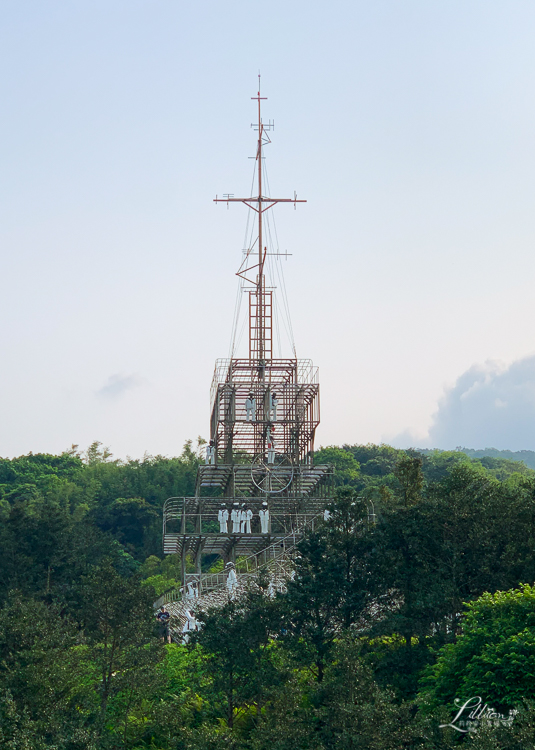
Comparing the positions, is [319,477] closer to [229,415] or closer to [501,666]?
[229,415]

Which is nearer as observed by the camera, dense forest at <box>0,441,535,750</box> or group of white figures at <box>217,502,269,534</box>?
dense forest at <box>0,441,535,750</box>

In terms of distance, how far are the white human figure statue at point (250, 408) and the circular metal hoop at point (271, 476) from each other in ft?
8.34

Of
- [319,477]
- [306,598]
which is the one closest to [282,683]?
[306,598]

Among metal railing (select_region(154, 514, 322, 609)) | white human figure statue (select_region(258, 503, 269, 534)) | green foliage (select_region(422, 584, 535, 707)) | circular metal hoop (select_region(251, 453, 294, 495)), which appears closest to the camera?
green foliage (select_region(422, 584, 535, 707))

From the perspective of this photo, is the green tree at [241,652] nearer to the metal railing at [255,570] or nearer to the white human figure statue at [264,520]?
the metal railing at [255,570]

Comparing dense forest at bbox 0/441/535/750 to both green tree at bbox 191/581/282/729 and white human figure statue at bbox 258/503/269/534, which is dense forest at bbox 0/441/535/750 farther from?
white human figure statue at bbox 258/503/269/534

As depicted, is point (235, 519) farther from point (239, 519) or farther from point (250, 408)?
point (250, 408)

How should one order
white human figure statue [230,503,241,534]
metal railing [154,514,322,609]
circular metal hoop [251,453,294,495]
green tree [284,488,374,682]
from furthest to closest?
circular metal hoop [251,453,294,495]
white human figure statue [230,503,241,534]
metal railing [154,514,322,609]
green tree [284,488,374,682]

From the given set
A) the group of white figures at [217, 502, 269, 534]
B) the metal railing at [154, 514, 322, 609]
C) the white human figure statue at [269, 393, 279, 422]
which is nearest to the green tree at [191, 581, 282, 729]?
the metal railing at [154, 514, 322, 609]

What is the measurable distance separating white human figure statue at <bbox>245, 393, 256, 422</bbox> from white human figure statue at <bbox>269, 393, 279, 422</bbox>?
3.47 feet

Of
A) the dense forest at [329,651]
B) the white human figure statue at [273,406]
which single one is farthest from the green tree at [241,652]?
the white human figure statue at [273,406]

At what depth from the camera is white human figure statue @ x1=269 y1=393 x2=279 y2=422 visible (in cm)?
5566

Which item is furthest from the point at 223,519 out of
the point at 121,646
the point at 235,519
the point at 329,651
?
the point at 329,651

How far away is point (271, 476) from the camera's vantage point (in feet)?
180
